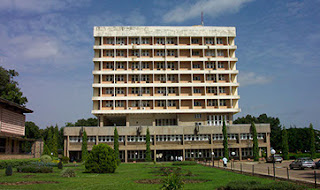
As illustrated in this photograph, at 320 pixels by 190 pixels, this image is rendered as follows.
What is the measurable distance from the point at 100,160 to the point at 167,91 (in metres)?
38.3

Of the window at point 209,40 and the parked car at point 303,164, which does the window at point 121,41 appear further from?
the parked car at point 303,164

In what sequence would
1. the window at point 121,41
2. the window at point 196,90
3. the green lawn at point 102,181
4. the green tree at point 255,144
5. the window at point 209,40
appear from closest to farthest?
1. the green lawn at point 102,181
2. the green tree at point 255,144
3. the window at point 196,90
4. the window at point 121,41
5. the window at point 209,40

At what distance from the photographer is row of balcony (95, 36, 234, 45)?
68.5m

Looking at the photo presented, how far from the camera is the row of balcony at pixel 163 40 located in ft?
225

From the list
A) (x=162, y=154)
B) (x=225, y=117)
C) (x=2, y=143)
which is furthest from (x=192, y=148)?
(x=2, y=143)

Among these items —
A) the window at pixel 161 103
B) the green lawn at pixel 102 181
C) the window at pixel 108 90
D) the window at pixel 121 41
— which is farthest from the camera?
the window at pixel 121 41

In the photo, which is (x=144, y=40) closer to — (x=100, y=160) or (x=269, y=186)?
(x=100, y=160)

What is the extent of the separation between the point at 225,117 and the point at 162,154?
55.6ft

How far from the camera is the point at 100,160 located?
2998cm

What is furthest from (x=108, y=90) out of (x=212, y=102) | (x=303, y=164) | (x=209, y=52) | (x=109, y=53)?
(x=303, y=164)

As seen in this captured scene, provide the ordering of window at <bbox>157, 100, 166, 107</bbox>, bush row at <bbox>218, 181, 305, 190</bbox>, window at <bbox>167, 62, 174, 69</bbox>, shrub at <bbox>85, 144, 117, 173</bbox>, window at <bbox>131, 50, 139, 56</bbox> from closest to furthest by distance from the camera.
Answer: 1. bush row at <bbox>218, 181, 305, 190</bbox>
2. shrub at <bbox>85, 144, 117, 173</bbox>
3. window at <bbox>157, 100, 166, 107</bbox>
4. window at <bbox>131, 50, 139, 56</bbox>
5. window at <bbox>167, 62, 174, 69</bbox>

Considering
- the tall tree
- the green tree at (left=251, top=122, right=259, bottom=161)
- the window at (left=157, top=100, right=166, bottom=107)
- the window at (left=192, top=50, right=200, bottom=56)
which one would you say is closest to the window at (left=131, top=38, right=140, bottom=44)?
the window at (left=192, top=50, right=200, bottom=56)

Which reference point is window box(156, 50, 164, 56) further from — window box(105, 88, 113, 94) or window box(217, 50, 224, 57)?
window box(105, 88, 113, 94)

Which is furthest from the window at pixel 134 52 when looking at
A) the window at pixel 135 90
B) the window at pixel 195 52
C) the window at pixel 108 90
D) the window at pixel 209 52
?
the window at pixel 209 52
